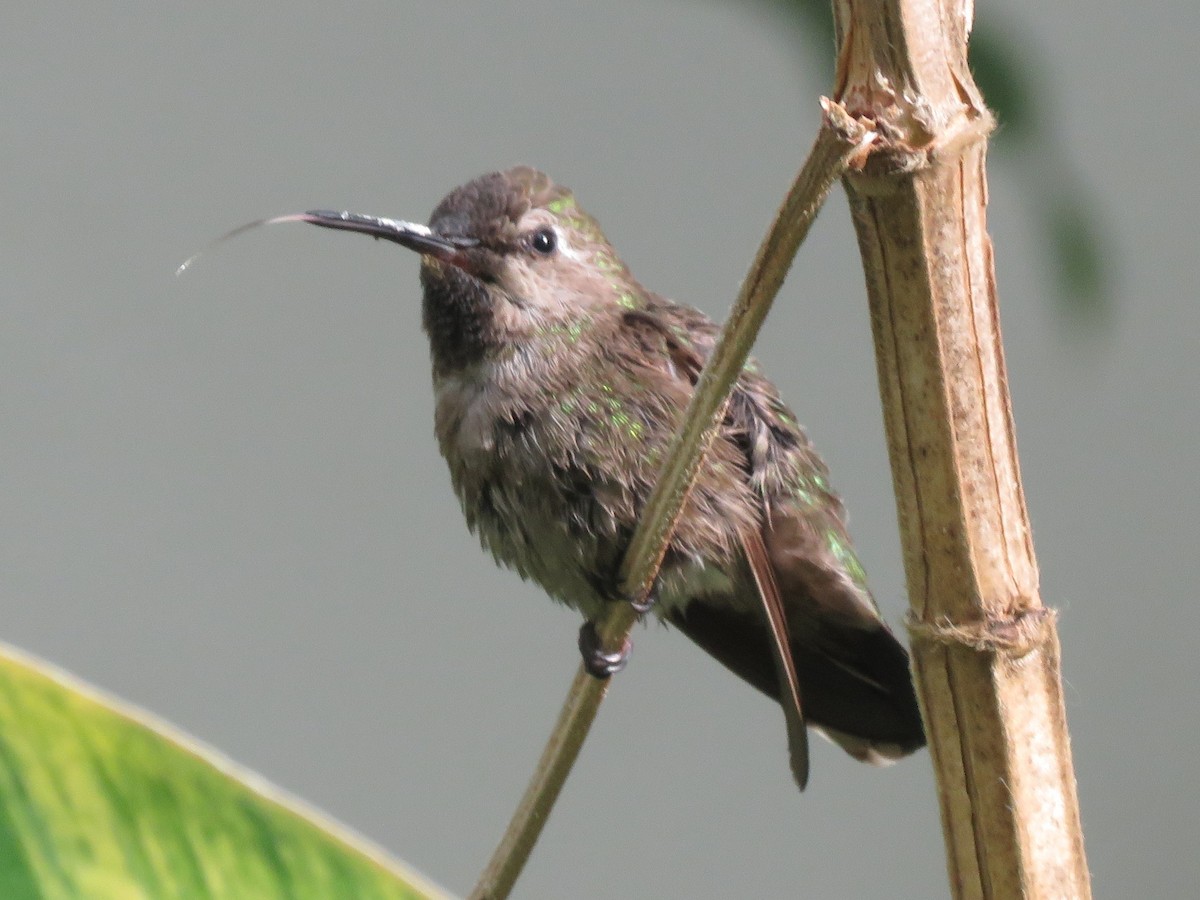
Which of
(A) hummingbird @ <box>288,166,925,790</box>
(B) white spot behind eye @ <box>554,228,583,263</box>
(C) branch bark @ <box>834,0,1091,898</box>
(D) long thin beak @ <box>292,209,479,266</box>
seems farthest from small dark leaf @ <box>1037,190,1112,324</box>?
(C) branch bark @ <box>834,0,1091,898</box>

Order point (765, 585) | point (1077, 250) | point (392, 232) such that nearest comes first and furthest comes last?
1. point (392, 232)
2. point (765, 585)
3. point (1077, 250)

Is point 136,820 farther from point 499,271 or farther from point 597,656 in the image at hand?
point 499,271

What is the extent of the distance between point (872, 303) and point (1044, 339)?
225 cm

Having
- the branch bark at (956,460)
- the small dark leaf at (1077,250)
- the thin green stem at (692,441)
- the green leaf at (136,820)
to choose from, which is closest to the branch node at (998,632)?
the branch bark at (956,460)

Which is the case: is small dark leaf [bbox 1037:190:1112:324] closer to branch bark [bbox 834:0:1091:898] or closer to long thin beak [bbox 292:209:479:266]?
long thin beak [bbox 292:209:479:266]

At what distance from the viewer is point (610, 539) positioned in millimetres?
1261

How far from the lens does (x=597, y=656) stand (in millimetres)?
969

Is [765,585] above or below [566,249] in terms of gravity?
below

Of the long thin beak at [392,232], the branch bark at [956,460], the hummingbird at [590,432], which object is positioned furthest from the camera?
the hummingbird at [590,432]

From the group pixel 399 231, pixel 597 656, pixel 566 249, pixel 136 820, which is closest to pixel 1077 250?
pixel 566 249

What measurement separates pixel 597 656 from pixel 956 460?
0.46 metres

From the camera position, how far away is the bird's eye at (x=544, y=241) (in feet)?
4.34

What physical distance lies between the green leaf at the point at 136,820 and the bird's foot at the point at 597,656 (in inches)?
9.8

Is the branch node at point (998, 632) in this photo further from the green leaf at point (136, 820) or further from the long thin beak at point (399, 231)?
the long thin beak at point (399, 231)
